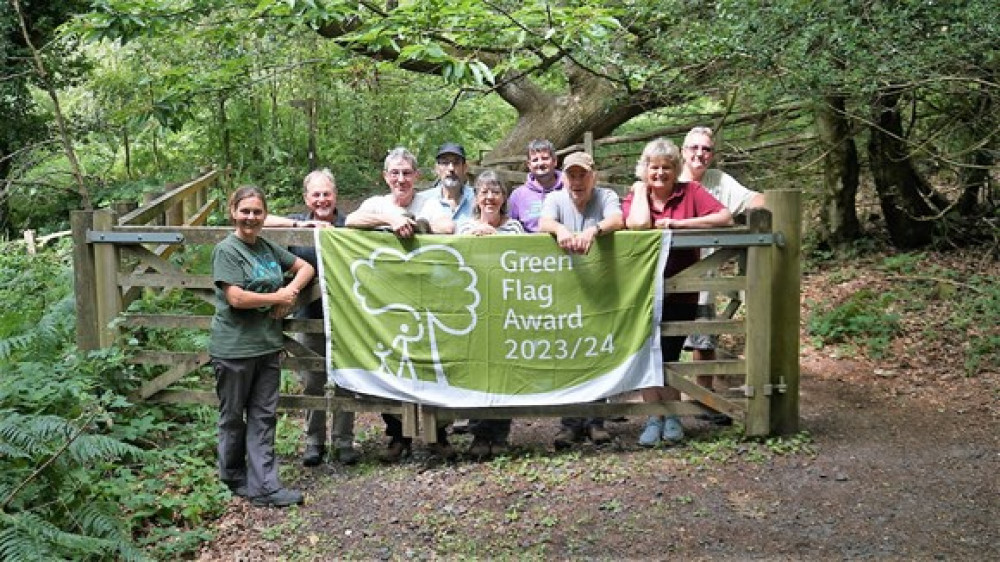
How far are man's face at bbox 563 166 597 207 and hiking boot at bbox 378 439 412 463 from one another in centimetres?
196

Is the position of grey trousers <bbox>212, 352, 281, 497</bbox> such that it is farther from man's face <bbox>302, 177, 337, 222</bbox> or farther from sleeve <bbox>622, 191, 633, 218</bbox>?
sleeve <bbox>622, 191, 633, 218</bbox>

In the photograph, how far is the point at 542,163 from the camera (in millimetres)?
5719

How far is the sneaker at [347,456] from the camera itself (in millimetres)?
5754

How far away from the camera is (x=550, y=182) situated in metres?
5.81

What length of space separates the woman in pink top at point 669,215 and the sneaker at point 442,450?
1237 millimetres

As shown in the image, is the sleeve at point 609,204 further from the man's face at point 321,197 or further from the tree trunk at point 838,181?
the tree trunk at point 838,181

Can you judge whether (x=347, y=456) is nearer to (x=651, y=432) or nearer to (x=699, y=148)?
Result: (x=651, y=432)

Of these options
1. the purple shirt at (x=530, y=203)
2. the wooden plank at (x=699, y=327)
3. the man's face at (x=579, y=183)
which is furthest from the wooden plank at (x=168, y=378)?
the wooden plank at (x=699, y=327)

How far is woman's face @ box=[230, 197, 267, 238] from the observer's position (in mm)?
4922

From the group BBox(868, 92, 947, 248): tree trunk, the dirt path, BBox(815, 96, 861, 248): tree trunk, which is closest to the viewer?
the dirt path

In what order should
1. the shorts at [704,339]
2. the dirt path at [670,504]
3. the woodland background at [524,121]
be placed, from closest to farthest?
the dirt path at [670,504]
the woodland background at [524,121]
the shorts at [704,339]

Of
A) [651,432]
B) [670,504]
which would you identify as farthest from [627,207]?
[670,504]

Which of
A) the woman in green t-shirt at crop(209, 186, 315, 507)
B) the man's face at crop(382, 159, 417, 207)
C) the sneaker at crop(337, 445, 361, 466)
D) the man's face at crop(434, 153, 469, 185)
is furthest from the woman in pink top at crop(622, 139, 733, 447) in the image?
the woman in green t-shirt at crop(209, 186, 315, 507)

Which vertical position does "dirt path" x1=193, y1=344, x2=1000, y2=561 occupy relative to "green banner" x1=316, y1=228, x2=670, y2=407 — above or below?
below
